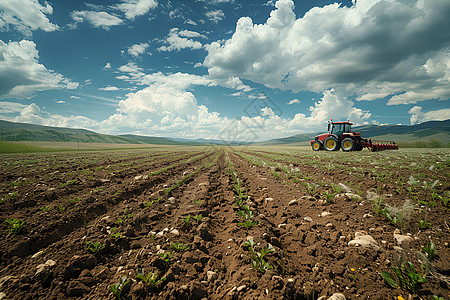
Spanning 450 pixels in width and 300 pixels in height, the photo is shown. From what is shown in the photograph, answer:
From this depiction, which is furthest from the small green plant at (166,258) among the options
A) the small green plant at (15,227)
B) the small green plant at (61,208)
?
the small green plant at (61,208)

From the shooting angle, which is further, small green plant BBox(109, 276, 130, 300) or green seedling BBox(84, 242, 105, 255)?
green seedling BBox(84, 242, 105, 255)

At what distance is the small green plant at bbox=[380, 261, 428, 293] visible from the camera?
7.18 ft

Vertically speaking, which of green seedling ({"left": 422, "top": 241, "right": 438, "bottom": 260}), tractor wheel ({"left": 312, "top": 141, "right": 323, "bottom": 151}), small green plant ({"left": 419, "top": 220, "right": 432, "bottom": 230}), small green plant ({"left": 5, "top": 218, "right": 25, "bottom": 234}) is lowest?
small green plant ({"left": 5, "top": 218, "right": 25, "bottom": 234})

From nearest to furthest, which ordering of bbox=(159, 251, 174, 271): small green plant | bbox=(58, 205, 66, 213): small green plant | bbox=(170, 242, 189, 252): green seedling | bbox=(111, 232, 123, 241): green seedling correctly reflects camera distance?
bbox=(159, 251, 174, 271): small green plant → bbox=(170, 242, 189, 252): green seedling → bbox=(111, 232, 123, 241): green seedling → bbox=(58, 205, 66, 213): small green plant

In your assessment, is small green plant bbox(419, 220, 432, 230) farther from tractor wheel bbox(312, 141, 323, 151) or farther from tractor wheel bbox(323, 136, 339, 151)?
tractor wheel bbox(312, 141, 323, 151)

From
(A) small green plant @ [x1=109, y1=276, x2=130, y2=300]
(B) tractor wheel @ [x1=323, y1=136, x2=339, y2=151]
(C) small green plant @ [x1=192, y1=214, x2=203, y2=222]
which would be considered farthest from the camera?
(B) tractor wheel @ [x1=323, y1=136, x2=339, y2=151]

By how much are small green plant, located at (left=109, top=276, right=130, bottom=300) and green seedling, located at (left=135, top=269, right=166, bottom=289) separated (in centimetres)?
15

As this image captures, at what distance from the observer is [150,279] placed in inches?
101

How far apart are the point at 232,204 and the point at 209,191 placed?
160cm

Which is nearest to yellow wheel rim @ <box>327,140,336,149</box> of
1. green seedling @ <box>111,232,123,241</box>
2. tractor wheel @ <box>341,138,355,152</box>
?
tractor wheel @ <box>341,138,355,152</box>

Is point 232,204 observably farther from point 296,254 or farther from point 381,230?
point 381,230

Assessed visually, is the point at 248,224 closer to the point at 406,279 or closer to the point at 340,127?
the point at 406,279

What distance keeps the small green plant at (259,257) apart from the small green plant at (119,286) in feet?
6.19

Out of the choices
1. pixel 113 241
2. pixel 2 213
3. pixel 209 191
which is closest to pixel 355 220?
pixel 209 191
